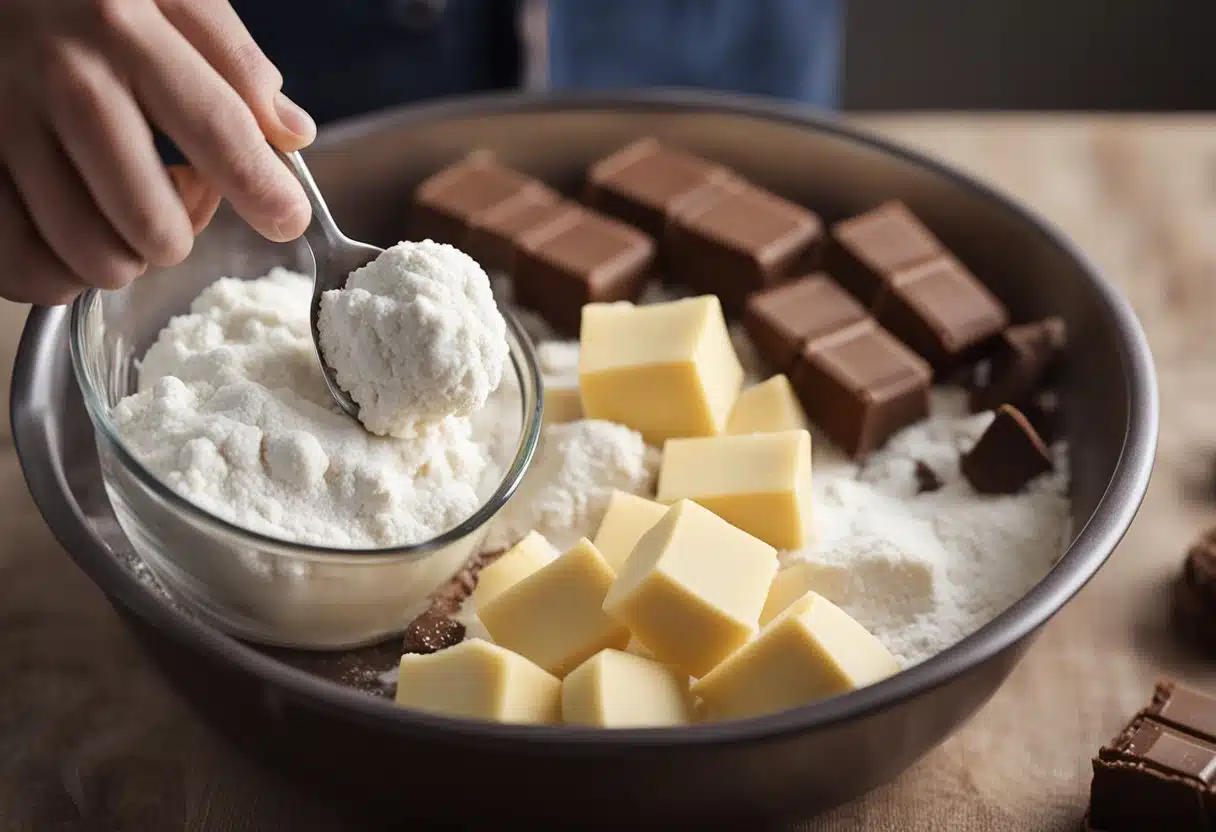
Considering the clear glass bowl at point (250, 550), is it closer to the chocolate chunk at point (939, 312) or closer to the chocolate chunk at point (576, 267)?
the chocolate chunk at point (576, 267)

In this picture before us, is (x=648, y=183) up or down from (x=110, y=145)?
down

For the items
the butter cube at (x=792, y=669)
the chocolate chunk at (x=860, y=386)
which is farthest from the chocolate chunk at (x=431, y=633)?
the chocolate chunk at (x=860, y=386)

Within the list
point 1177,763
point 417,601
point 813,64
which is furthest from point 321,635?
point 813,64

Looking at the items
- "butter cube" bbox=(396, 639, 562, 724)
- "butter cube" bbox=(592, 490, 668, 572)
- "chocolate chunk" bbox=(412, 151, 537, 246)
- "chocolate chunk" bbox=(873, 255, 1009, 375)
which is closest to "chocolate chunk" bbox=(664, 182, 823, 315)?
"chocolate chunk" bbox=(873, 255, 1009, 375)

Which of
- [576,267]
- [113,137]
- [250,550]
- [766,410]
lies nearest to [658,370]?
[766,410]

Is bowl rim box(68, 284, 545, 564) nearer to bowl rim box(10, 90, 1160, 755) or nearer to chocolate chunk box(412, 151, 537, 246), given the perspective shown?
bowl rim box(10, 90, 1160, 755)

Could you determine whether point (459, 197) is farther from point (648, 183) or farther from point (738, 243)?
point (738, 243)
